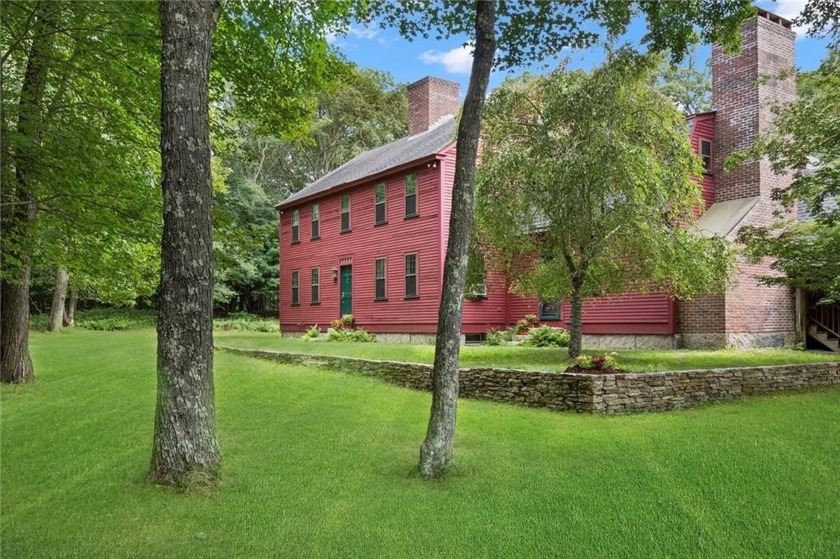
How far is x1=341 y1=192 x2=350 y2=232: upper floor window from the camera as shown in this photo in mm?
22750

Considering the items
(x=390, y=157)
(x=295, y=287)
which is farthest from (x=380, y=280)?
(x=295, y=287)

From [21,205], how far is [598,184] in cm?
892

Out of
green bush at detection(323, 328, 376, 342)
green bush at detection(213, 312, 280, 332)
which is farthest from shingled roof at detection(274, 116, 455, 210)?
green bush at detection(213, 312, 280, 332)

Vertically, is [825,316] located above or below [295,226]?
below

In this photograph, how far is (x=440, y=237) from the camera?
18.5 metres

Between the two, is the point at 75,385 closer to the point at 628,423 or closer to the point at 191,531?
the point at 191,531

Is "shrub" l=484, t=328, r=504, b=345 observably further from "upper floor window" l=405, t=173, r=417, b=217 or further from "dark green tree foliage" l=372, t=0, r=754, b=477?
"dark green tree foliage" l=372, t=0, r=754, b=477

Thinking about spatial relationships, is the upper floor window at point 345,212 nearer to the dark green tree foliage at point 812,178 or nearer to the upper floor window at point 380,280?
the upper floor window at point 380,280

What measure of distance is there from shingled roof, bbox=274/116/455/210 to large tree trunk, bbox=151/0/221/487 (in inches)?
507

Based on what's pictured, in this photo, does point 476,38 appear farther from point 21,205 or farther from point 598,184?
point 21,205

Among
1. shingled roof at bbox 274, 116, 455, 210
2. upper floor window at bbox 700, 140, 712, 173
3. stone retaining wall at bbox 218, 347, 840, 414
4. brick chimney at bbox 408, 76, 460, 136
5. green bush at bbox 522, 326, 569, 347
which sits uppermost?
brick chimney at bbox 408, 76, 460, 136

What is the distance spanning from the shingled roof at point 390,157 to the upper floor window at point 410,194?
530 mm

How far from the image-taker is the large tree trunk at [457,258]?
19.1 feet

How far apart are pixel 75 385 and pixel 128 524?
728 centimetres
